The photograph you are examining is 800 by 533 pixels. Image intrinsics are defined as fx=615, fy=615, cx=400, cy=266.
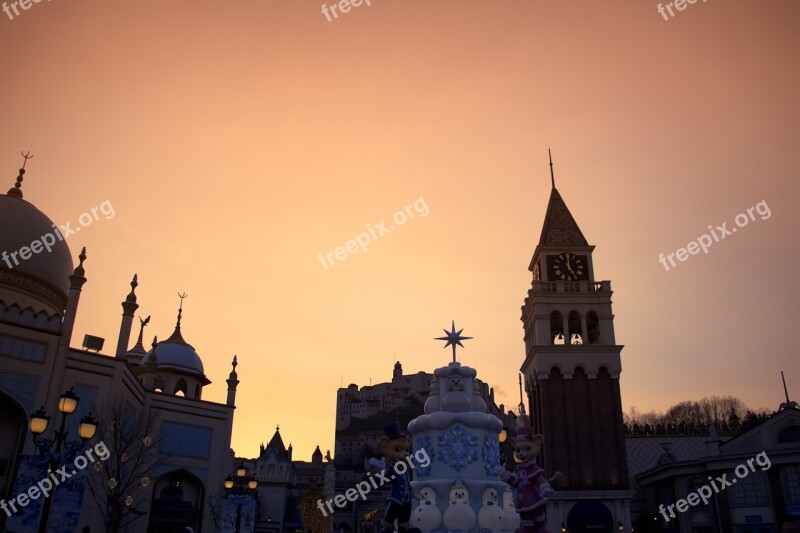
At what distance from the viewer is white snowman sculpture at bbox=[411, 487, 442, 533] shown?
14.6 m

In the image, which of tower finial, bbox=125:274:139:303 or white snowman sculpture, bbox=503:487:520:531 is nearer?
white snowman sculpture, bbox=503:487:520:531

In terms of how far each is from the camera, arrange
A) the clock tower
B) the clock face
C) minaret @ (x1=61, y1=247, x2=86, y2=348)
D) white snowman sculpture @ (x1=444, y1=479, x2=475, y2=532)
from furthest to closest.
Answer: the clock face < the clock tower < minaret @ (x1=61, y1=247, x2=86, y2=348) < white snowman sculpture @ (x1=444, y1=479, x2=475, y2=532)

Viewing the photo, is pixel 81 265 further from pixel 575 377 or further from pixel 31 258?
pixel 575 377

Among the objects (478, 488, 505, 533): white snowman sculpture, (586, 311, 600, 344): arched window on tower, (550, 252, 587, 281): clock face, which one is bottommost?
(478, 488, 505, 533): white snowman sculpture

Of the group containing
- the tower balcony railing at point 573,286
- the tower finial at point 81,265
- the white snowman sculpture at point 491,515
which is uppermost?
the tower balcony railing at point 573,286

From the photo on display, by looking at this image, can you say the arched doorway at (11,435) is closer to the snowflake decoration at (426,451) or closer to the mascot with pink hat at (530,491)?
the snowflake decoration at (426,451)

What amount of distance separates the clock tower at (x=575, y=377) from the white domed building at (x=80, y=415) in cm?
2350

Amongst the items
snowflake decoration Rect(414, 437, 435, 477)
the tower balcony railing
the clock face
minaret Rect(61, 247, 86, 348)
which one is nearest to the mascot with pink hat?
snowflake decoration Rect(414, 437, 435, 477)

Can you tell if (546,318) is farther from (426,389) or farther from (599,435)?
(426,389)

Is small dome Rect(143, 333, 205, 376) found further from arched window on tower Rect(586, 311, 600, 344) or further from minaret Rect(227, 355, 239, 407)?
arched window on tower Rect(586, 311, 600, 344)

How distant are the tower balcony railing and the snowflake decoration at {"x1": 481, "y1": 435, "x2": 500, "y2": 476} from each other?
35186 millimetres

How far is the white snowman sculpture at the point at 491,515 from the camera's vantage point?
1470cm

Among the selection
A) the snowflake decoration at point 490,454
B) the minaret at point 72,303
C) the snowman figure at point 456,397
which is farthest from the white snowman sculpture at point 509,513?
the minaret at point 72,303

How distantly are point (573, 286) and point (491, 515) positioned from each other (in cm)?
3749
